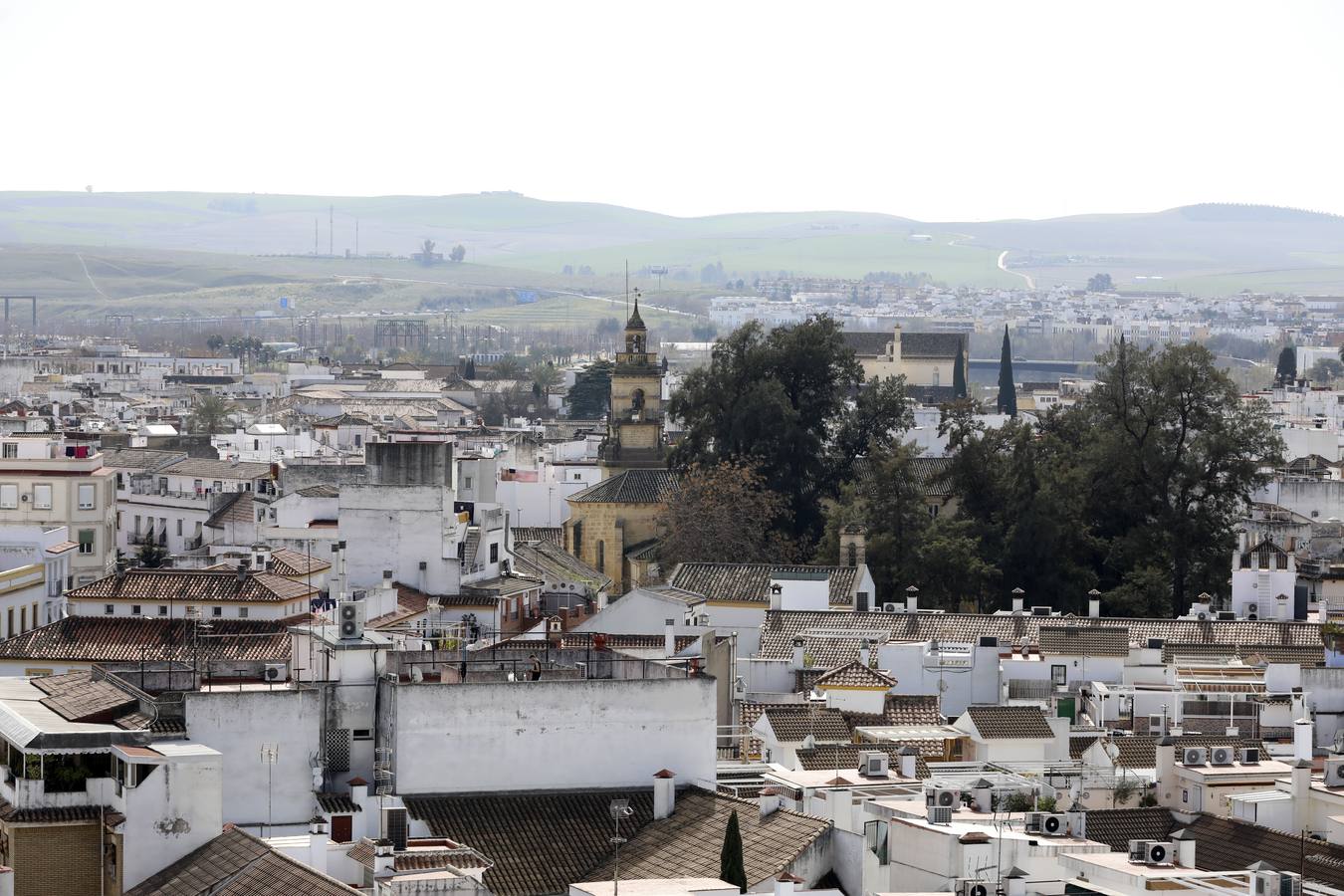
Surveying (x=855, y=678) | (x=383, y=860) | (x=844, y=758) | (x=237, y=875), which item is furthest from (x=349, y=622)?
(x=855, y=678)

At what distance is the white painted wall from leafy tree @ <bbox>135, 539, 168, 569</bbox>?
101ft

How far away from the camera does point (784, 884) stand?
21.8 meters

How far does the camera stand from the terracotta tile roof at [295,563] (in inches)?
1729

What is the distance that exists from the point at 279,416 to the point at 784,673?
224 feet

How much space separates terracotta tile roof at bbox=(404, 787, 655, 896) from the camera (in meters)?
23.9

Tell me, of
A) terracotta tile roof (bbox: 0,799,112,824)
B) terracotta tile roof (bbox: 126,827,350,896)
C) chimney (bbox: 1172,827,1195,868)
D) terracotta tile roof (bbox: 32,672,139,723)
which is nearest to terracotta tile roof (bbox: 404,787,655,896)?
terracotta tile roof (bbox: 126,827,350,896)

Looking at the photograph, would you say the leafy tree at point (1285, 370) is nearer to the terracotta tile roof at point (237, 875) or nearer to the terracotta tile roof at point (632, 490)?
the terracotta tile roof at point (632, 490)

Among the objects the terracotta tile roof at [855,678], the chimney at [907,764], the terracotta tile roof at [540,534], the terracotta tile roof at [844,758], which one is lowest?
the terracotta tile roof at [540,534]

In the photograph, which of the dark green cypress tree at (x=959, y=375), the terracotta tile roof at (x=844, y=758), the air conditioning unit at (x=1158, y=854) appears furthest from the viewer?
the dark green cypress tree at (x=959, y=375)

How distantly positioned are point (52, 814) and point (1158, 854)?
957 centimetres

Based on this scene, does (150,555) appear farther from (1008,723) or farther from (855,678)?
(1008,723)

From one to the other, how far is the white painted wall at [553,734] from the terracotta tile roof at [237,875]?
2.73 meters

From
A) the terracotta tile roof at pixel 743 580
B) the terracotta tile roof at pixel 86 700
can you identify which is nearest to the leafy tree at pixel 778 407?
the terracotta tile roof at pixel 743 580

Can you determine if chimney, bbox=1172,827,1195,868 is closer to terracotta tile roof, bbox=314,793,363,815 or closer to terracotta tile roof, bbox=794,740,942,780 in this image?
terracotta tile roof, bbox=794,740,942,780
